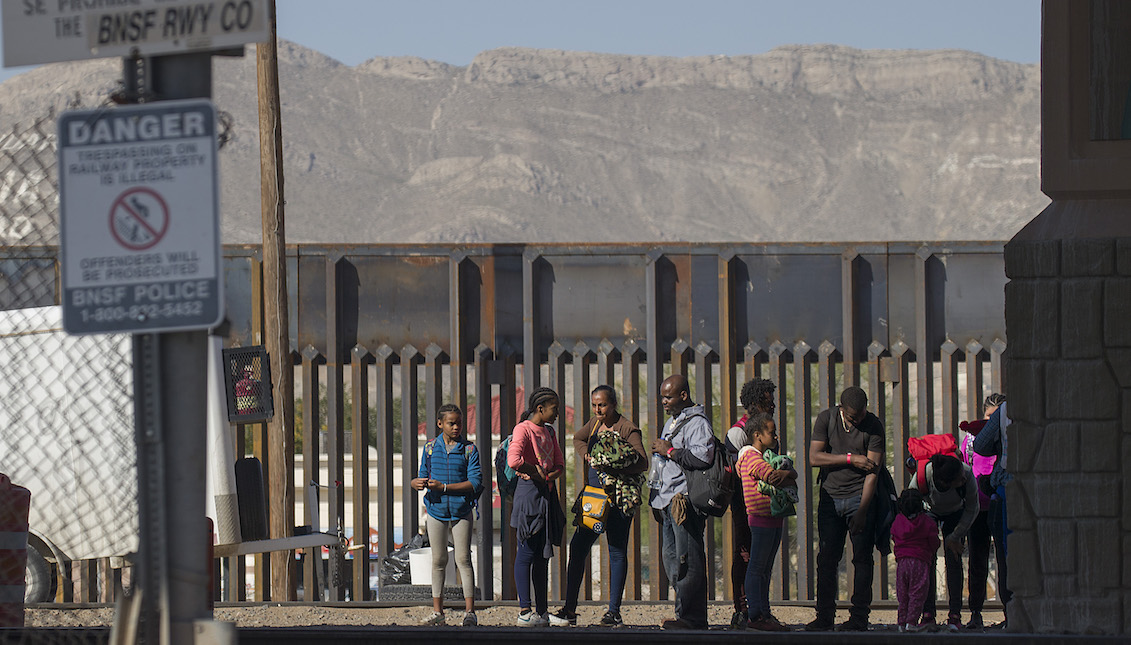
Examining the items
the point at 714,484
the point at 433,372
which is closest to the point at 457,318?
the point at 433,372

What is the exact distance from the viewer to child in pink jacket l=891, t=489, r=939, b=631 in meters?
8.31

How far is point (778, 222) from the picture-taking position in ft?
513

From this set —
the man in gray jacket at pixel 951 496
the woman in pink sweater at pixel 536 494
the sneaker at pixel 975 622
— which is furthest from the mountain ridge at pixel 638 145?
the man in gray jacket at pixel 951 496

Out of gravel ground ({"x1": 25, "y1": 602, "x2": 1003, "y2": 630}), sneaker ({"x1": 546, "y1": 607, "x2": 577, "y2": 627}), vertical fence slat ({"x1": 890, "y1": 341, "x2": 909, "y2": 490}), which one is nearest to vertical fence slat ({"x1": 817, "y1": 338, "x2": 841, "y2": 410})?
vertical fence slat ({"x1": 890, "y1": 341, "x2": 909, "y2": 490})

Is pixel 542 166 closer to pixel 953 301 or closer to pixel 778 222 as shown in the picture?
pixel 778 222

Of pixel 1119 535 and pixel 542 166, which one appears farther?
pixel 542 166

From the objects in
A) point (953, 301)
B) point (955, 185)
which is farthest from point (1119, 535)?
point (955, 185)

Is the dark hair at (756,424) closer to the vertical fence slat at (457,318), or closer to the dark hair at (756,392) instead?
the dark hair at (756,392)

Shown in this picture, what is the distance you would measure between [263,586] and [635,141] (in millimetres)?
161954

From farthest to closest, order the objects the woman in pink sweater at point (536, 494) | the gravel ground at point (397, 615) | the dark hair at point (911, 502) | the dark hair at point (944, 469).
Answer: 1. the gravel ground at point (397, 615)
2. the woman in pink sweater at point (536, 494)
3. the dark hair at point (911, 502)
4. the dark hair at point (944, 469)

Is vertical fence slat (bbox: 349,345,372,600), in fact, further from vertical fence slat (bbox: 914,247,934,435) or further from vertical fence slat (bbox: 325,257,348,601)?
vertical fence slat (bbox: 914,247,934,435)

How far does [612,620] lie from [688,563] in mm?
1007

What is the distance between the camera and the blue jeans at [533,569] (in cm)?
905

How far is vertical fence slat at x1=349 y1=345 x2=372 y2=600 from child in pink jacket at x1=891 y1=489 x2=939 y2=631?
479 centimetres
